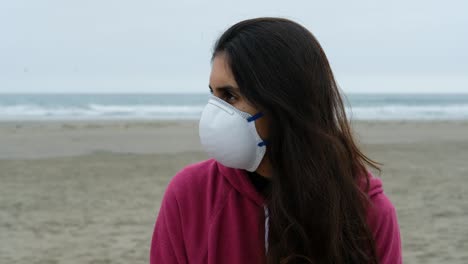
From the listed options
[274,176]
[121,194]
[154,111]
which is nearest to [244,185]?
[274,176]

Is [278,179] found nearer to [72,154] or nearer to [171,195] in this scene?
[171,195]

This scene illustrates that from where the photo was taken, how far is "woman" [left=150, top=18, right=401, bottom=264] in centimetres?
157

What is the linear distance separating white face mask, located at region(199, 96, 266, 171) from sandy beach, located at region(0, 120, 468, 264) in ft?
2.55

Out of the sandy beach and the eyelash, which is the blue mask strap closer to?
the eyelash

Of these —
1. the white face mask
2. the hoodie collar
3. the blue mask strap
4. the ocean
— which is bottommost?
the ocean

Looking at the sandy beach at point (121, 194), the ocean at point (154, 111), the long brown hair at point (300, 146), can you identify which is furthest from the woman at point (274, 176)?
the ocean at point (154, 111)

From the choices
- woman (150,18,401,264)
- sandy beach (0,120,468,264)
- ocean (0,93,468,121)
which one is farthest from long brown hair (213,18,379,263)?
ocean (0,93,468,121)

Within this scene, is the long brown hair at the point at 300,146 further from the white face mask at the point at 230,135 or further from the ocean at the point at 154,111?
the ocean at the point at 154,111

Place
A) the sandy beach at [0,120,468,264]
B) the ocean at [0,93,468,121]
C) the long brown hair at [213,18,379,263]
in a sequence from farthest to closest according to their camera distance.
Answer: the ocean at [0,93,468,121] → the sandy beach at [0,120,468,264] → the long brown hair at [213,18,379,263]

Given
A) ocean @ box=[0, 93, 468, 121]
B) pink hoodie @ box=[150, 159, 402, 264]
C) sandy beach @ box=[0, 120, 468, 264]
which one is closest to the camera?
pink hoodie @ box=[150, 159, 402, 264]

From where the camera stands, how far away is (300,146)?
1611 millimetres

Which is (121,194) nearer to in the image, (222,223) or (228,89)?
(222,223)

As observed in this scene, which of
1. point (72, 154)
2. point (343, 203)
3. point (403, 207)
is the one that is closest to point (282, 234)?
point (343, 203)

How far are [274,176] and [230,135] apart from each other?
0.67 feet
